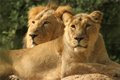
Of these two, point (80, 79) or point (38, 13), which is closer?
point (80, 79)

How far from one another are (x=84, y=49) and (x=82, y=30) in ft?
0.77

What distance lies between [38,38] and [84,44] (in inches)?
60.2

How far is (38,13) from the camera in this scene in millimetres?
9383

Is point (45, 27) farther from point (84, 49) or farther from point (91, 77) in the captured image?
point (91, 77)

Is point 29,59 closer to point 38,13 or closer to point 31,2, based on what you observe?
point 38,13

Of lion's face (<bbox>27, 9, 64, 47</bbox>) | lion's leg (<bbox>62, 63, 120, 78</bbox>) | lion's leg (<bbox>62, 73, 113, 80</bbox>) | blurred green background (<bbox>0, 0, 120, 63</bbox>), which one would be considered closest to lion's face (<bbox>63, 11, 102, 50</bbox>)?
lion's leg (<bbox>62, 63, 120, 78</bbox>)

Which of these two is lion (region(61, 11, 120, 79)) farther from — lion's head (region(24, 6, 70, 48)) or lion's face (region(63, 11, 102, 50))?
lion's head (region(24, 6, 70, 48))

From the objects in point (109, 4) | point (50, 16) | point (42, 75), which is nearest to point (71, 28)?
point (42, 75)

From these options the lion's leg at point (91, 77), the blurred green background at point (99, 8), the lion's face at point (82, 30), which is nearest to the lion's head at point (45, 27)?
the lion's face at point (82, 30)

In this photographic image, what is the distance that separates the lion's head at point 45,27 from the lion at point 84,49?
102 centimetres

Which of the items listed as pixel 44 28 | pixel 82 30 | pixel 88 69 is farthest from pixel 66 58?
pixel 44 28

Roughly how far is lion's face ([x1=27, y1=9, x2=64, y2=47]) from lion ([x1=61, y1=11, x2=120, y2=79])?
1.00 metres

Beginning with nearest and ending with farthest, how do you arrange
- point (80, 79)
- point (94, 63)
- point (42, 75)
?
1. point (80, 79)
2. point (94, 63)
3. point (42, 75)

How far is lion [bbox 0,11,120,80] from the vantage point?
739 cm
